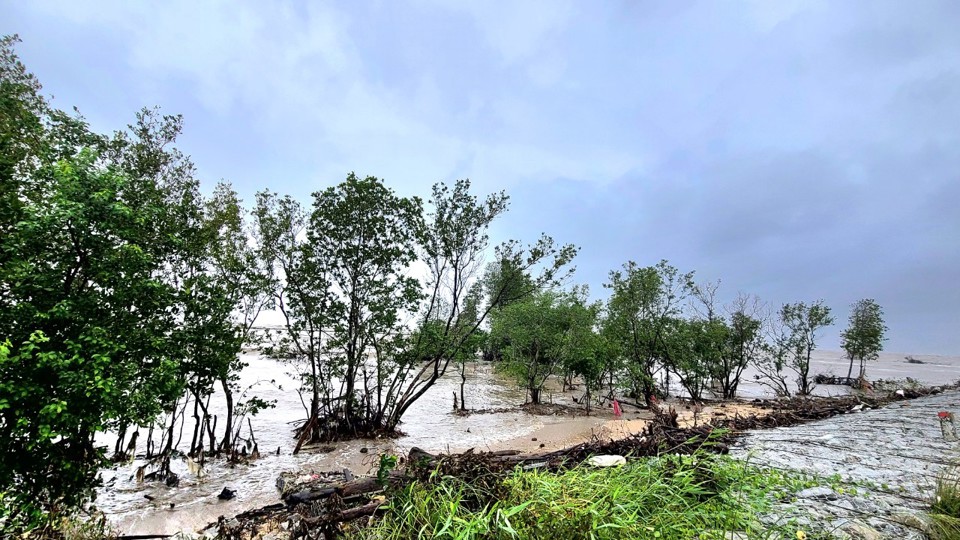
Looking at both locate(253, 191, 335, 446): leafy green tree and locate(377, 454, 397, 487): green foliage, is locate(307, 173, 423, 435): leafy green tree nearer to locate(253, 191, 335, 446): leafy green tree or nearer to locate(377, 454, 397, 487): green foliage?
locate(253, 191, 335, 446): leafy green tree

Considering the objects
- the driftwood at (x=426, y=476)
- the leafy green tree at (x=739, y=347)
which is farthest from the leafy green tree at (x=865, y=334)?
the driftwood at (x=426, y=476)

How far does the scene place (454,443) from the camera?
1461 centimetres

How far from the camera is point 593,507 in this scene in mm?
3105

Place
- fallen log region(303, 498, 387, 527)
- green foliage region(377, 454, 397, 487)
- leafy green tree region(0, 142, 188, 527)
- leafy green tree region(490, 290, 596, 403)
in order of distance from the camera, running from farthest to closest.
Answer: leafy green tree region(490, 290, 596, 403) < leafy green tree region(0, 142, 188, 527) < green foliage region(377, 454, 397, 487) < fallen log region(303, 498, 387, 527)

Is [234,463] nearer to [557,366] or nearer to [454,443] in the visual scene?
[454,443]

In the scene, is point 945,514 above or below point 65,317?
below

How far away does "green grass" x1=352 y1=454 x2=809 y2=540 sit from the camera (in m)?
3.07

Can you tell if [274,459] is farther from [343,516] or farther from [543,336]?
[543,336]

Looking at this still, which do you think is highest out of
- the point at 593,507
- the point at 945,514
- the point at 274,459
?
the point at 593,507

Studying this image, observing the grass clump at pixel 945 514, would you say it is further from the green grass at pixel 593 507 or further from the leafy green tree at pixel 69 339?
the leafy green tree at pixel 69 339

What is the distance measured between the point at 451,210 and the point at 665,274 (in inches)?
556

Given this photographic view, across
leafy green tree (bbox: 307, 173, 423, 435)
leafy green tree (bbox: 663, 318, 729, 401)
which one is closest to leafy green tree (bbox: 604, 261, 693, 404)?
leafy green tree (bbox: 663, 318, 729, 401)

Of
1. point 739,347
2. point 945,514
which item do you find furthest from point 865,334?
point 945,514

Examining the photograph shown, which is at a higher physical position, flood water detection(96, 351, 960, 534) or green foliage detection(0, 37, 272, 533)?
green foliage detection(0, 37, 272, 533)
